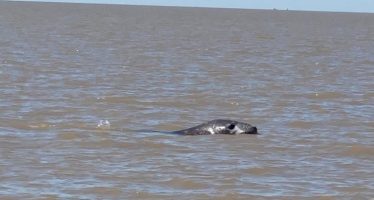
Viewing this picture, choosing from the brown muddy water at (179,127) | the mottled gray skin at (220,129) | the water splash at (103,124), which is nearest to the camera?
the brown muddy water at (179,127)

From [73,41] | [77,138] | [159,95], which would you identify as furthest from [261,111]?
[73,41]

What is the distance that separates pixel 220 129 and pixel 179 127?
4.06ft

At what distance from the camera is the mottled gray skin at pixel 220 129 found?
1642 centimetres

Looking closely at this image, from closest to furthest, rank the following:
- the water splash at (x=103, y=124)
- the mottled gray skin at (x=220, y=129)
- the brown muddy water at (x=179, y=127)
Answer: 1. the brown muddy water at (x=179, y=127)
2. the mottled gray skin at (x=220, y=129)
3. the water splash at (x=103, y=124)

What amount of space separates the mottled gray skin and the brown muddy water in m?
0.21

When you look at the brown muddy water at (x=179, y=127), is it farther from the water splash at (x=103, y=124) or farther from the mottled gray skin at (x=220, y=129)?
the mottled gray skin at (x=220, y=129)

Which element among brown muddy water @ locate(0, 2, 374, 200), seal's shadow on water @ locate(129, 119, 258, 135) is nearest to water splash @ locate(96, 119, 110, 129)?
brown muddy water @ locate(0, 2, 374, 200)

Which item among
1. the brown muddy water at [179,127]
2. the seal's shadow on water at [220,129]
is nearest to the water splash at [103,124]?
the brown muddy water at [179,127]

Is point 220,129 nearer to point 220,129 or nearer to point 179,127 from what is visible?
point 220,129

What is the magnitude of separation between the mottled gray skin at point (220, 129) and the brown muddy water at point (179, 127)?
0.70ft

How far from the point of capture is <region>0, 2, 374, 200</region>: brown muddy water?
12.7 metres

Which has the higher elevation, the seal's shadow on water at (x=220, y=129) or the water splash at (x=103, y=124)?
the water splash at (x=103, y=124)

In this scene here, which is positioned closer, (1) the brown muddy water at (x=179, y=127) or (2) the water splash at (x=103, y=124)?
(1) the brown muddy water at (x=179, y=127)

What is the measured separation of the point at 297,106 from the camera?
2061 centimetres
